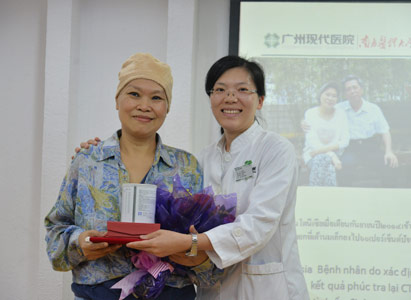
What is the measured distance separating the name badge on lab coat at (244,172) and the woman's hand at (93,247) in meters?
0.58

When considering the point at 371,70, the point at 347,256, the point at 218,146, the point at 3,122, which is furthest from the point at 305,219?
the point at 3,122

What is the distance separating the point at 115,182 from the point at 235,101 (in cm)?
62

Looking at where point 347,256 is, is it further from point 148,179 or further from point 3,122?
point 3,122

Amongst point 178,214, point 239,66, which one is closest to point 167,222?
point 178,214

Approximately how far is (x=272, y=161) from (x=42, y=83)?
7.62 feet

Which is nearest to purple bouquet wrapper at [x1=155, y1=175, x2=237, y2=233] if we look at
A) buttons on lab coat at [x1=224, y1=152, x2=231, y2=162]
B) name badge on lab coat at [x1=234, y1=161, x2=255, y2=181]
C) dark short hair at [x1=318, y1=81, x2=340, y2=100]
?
name badge on lab coat at [x1=234, y1=161, x2=255, y2=181]

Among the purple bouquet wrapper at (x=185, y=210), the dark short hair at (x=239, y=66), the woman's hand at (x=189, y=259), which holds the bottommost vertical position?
the woman's hand at (x=189, y=259)

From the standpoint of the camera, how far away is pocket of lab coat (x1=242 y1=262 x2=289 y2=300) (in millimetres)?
1976

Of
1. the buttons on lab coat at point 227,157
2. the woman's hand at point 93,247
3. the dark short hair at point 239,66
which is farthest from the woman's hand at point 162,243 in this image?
the dark short hair at point 239,66

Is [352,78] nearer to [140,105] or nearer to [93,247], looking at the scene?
[140,105]

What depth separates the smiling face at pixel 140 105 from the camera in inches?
76.4

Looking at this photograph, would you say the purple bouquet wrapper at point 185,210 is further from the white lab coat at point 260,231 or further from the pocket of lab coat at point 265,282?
the pocket of lab coat at point 265,282

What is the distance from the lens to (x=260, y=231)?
189 centimetres

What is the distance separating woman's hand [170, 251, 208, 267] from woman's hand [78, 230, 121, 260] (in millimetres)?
202
